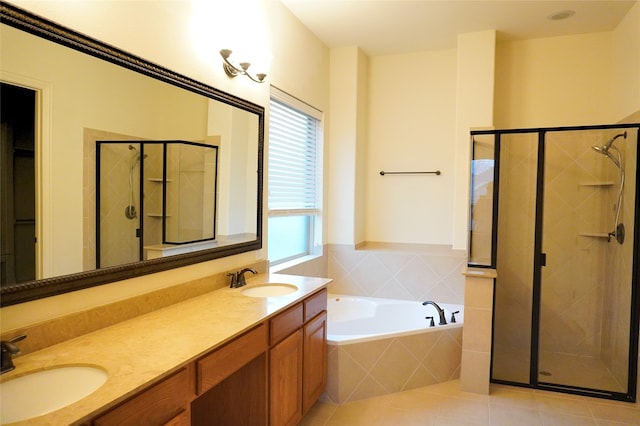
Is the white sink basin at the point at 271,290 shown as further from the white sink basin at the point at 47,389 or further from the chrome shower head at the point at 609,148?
the chrome shower head at the point at 609,148

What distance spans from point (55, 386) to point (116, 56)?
→ 126 centimetres

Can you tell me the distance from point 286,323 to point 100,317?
0.87 metres

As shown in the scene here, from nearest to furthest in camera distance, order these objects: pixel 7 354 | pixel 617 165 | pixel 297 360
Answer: pixel 7 354 → pixel 297 360 → pixel 617 165

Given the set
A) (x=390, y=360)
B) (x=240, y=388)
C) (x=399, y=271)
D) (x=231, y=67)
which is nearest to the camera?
(x=240, y=388)

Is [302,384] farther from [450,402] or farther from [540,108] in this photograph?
[540,108]

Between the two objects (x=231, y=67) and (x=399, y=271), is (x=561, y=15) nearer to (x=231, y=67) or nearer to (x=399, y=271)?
(x=399, y=271)

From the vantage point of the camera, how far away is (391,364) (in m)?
2.86

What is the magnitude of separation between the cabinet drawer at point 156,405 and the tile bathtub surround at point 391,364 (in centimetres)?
150

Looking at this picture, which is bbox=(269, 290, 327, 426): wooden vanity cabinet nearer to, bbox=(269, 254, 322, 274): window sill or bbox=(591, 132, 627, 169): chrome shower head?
bbox=(269, 254, 322, 274): window sill

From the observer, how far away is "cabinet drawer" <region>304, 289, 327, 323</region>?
2322 mm

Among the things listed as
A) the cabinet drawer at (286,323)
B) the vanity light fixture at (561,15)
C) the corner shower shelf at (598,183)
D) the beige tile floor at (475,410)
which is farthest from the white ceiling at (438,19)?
the beige tile floor at (475,410)

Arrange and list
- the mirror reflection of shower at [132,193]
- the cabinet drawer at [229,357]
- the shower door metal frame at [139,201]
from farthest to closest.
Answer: the mirror reflection of shower at [132,193] < the shower door metal frame at [139,201] < the cabinet drawer at [229,357]

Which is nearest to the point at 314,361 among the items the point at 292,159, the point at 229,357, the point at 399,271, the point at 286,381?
the point at 286,381

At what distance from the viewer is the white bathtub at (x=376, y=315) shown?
347cm
